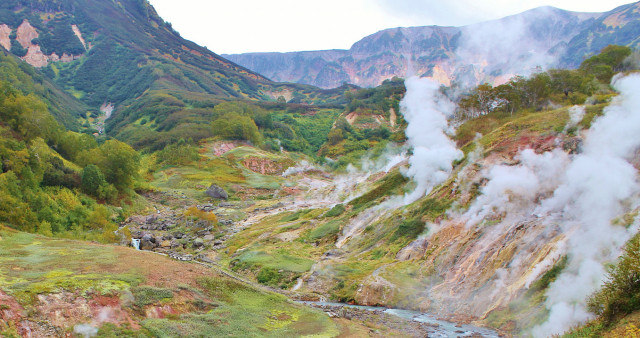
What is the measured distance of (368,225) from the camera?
3462cm

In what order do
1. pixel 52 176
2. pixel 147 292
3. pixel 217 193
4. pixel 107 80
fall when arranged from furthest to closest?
A: pixel 107 80 < pixel 217 193 < pixel 52 176 < pixel 147 292

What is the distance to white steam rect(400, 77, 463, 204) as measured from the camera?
34531mm

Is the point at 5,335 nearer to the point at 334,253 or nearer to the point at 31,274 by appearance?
the point at 31,274

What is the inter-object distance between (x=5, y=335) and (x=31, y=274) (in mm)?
4727

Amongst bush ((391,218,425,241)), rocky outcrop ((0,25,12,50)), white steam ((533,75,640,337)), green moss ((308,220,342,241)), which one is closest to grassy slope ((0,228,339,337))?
white steam ((533,75,640,337))

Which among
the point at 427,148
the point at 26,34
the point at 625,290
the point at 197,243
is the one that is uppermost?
the point at 26,34

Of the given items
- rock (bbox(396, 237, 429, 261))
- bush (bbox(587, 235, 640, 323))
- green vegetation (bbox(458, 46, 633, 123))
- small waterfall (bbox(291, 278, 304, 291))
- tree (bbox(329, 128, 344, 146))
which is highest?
tree (bbox(329, 128, 344, 146))

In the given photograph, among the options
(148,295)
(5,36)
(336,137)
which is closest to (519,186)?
(148,295)

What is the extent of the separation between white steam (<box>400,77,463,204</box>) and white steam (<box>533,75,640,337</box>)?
442 inches

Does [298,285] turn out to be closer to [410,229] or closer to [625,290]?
[410,229]

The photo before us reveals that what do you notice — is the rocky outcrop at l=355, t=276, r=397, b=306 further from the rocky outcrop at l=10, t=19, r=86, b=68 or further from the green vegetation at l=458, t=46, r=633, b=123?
the rocky outcrop at l=10, t=19, r=86, b=68

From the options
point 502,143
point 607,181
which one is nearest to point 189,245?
point 502,143

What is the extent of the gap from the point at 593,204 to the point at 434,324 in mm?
9297

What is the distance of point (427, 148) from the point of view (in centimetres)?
3847
